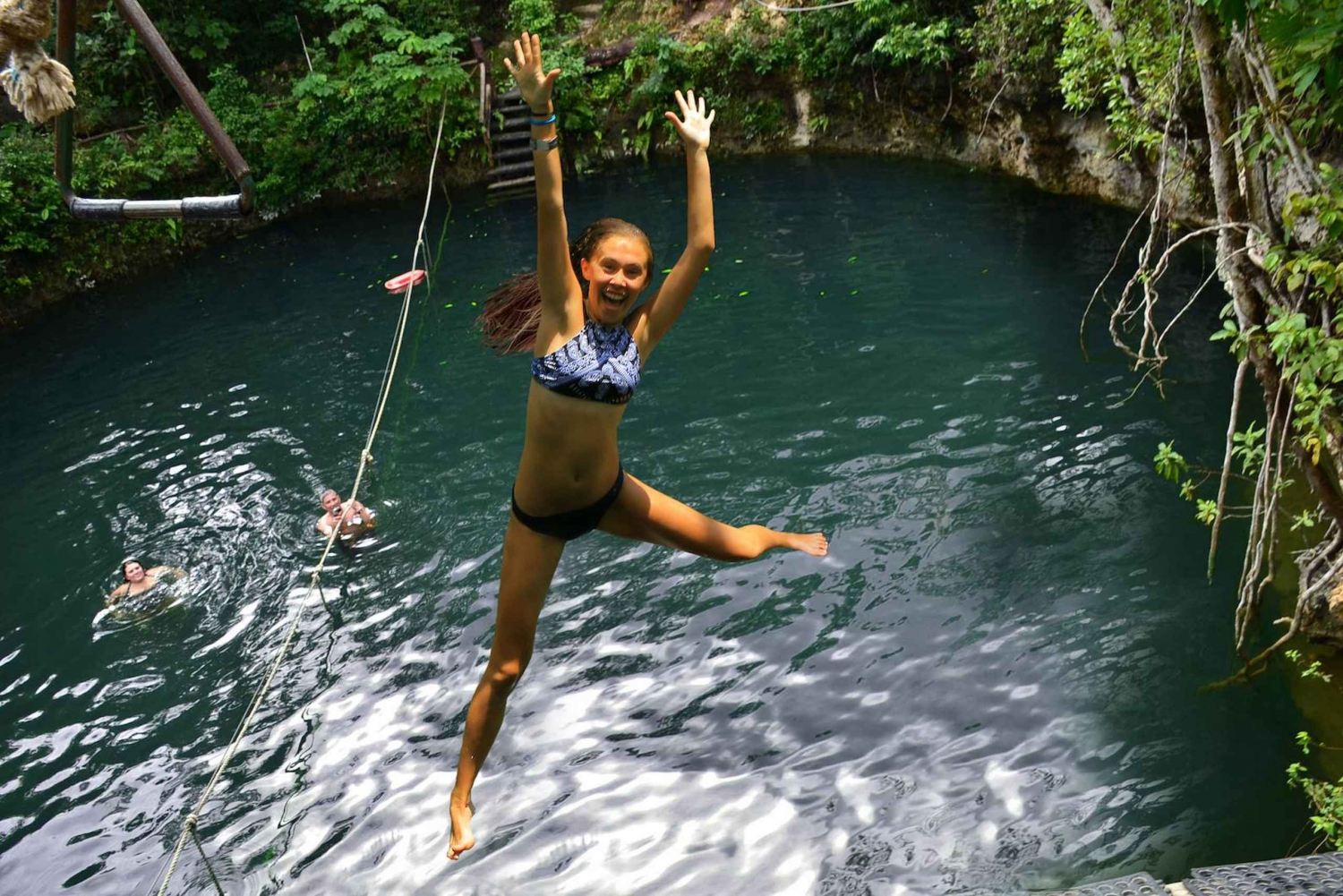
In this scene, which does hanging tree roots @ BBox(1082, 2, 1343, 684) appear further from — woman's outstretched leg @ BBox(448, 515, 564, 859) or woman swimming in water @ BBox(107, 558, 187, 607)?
woman swimming in water @ BBox(107, 558, 187, 607)

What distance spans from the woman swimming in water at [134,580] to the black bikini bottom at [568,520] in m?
4.67

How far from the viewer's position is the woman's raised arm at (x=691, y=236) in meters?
3.70

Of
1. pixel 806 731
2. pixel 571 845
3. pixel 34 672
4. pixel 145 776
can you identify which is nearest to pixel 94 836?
pixel 145 776

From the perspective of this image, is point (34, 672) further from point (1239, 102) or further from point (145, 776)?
point (1239, 102)

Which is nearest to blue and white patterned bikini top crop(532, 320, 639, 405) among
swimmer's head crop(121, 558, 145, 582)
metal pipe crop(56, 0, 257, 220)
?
metal pipe crop(56, 0, 257, 220)

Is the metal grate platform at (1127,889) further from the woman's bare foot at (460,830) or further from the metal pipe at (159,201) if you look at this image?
the metal pipe at (159,201)

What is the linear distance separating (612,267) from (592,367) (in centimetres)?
34

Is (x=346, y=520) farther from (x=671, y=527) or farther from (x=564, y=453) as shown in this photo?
(x=564, y=453)

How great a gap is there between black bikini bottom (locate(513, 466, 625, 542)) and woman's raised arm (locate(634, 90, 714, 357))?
58 cm

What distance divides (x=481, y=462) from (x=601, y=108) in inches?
475

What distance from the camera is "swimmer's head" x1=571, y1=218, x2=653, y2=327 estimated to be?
3609 millimetres

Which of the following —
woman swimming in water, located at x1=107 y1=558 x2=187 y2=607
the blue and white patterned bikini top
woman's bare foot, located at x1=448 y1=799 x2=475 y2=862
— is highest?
the blue and white patterned bikini top

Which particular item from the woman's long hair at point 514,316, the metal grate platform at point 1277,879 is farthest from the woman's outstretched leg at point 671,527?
the metal grate platform at point 1277,879

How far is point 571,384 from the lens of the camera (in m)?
3.61
